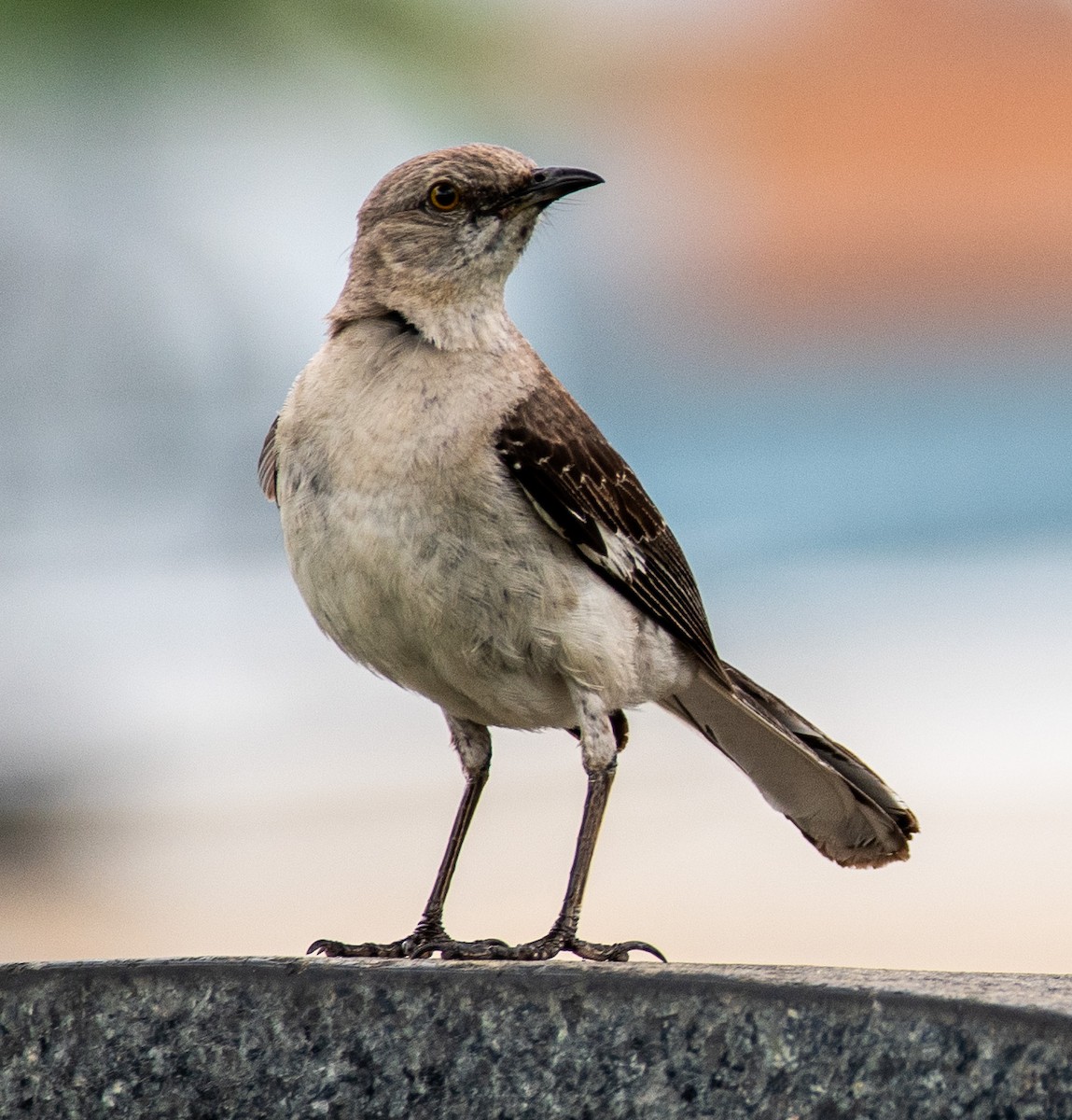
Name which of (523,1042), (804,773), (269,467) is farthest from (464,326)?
(523,1042)

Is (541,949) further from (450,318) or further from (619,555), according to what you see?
(450,318)

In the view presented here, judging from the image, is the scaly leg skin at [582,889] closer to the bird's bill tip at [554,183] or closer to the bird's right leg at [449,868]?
the bird's right leg at [449,868]

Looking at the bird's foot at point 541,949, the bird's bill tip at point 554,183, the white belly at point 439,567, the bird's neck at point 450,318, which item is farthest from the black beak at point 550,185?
the bird's foot at point 541,949

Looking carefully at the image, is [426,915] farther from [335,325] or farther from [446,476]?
[335,325]

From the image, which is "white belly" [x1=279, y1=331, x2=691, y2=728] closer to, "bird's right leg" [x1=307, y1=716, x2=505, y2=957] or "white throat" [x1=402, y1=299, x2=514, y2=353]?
"white throat" [x1=402, y1=299, x2=514, y2=353]

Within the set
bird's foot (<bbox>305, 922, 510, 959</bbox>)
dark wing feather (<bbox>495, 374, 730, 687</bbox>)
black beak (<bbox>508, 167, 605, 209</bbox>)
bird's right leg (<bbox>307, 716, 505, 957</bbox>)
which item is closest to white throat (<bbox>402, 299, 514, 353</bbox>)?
dark wing feather (<bbox>495, 374, 730, 687</bbox>)

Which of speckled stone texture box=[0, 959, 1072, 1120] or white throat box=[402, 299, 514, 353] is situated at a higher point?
white throat box=[402, 299, 514, 353]
